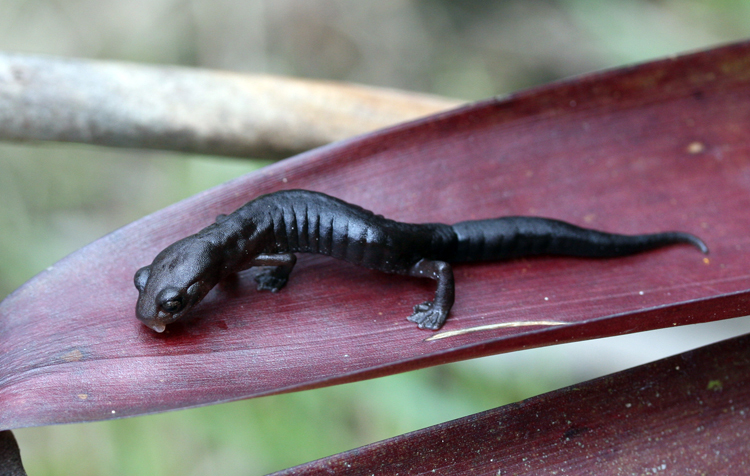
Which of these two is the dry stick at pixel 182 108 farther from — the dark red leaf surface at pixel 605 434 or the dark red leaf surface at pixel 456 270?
the dark red leaf surface at pixel 605 434

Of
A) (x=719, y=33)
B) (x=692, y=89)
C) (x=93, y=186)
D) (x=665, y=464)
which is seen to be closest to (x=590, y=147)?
(x=692, y=89)

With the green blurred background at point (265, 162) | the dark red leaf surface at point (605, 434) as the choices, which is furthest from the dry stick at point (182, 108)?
the dark red leaf surface at point (605, 434)

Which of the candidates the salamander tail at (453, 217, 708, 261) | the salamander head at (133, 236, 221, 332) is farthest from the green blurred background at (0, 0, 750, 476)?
the salamander head at (133, 236, 221, 332)

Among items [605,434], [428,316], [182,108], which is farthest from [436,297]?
[182,108]

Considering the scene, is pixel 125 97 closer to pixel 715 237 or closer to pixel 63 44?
pixel 715 237

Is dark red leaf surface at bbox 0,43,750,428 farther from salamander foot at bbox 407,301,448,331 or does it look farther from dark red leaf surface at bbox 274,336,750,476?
dark red leaf surface at bbox 274,336,750,476
